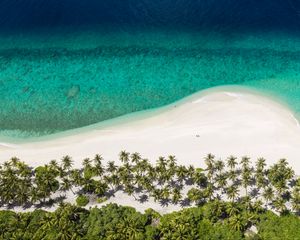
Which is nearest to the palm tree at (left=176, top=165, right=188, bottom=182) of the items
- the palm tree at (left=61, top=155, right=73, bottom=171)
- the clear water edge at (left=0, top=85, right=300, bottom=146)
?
the palm tree at (left=61, top=155, right=73, bottom=171)

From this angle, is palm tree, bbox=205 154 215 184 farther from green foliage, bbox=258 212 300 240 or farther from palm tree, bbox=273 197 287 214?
palm tree, bbox=273 197 287 214

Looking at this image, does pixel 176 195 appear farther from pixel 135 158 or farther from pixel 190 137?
pixel 190 137

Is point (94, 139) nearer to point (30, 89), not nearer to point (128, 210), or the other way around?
point (128, 210)

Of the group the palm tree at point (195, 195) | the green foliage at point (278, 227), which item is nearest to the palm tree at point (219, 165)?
the palm tree at point (195, 195)

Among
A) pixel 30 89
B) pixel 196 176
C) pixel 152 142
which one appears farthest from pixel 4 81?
pixel 196 176

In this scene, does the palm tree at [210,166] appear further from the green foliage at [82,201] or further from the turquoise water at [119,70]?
the turquoise water at [119,70]
